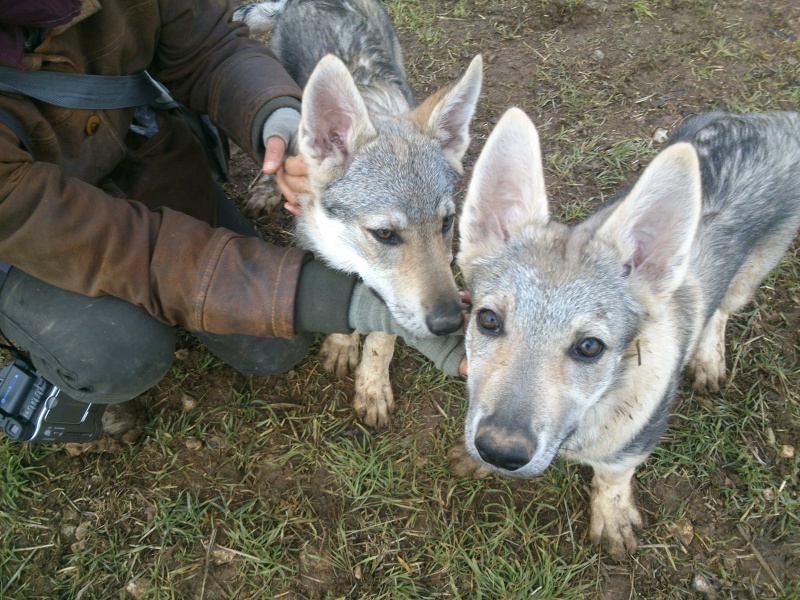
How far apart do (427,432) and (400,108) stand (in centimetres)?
208

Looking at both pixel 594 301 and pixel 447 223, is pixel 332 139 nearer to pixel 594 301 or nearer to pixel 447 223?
pixel 447 223

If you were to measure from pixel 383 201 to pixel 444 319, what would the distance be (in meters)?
0.66

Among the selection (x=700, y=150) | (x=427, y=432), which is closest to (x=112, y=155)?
(x=427, y=432)

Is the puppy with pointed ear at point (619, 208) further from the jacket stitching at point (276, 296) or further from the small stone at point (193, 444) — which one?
the small stone at point (193, 444)

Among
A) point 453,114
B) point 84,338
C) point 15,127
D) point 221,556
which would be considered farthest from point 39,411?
point 453,114

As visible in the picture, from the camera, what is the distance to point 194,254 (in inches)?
92.1

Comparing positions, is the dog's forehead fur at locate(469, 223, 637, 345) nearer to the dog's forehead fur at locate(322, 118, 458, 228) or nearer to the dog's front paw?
the dog's forehead fur at locate(322, 118, 458, 228)

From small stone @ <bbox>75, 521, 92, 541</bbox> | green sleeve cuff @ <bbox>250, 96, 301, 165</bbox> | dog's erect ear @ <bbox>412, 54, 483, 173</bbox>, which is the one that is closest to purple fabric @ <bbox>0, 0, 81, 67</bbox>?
green sleeve cuff @ <bbox>250, 96, 301, 165</bbox>

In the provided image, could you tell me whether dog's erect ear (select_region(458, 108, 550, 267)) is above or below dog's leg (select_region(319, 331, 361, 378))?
above

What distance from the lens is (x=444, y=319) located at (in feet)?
7.64

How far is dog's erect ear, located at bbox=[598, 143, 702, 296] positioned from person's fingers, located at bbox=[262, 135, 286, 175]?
1.56 m

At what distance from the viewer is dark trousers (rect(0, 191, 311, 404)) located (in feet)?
7.93

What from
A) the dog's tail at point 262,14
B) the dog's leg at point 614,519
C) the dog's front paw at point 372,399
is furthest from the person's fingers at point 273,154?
the dog's tail at point 262,14

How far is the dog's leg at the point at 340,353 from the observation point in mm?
3162
